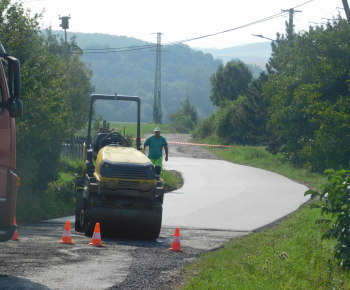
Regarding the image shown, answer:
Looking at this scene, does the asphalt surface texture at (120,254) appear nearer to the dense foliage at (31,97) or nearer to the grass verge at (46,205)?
the grass verge at (46,205)

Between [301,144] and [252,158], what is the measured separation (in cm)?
804

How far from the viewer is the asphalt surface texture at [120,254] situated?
7137mm

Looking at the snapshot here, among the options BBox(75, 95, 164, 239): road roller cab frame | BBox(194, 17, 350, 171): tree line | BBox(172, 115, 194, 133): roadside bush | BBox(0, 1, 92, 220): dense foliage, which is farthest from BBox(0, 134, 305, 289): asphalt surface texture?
BBox(172, 115, 194, 133): roadside bush

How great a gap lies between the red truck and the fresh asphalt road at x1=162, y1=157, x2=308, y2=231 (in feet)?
20.7

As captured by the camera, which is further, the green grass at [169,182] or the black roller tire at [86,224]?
the green grass at [169,182]

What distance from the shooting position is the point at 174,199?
18438 mm

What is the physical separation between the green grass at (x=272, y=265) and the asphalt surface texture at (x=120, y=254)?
35cm

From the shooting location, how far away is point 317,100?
89.4ft

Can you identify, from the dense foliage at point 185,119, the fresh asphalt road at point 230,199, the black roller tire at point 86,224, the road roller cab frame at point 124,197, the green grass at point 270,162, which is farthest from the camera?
the dense foliage at point 185,119

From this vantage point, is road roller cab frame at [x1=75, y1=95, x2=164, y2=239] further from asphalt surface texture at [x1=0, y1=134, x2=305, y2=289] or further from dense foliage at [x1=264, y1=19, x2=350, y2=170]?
dense foliage at [x1=264, y1=19, x2=350, y2=170]

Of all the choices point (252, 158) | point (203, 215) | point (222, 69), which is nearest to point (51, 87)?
point (203, 215)

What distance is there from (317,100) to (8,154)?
21.7 metres

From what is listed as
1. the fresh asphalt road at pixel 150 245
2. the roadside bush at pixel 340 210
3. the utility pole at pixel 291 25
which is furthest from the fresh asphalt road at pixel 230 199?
the utility pole at pixel 291 25

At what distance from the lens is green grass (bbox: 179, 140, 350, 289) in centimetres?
695
